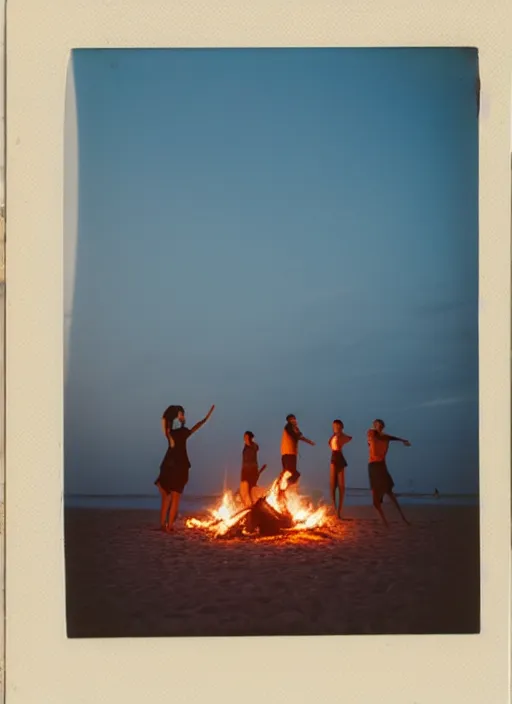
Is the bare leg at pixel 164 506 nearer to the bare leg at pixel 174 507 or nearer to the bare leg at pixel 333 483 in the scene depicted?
the bare leg at pixel 174 507

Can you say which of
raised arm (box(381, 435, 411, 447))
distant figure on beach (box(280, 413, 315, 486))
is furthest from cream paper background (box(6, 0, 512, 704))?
distant figure on beach (box(280, 413, 315, 486))

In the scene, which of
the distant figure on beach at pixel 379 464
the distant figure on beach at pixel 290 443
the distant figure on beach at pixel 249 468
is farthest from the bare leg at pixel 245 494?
the distant figure on beach at pixel 379 464

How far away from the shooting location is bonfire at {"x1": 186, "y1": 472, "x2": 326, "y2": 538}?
10.3 feet

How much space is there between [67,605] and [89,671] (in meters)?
0.30

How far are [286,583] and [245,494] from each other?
0.41 metres

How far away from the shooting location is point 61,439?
3.12 meters

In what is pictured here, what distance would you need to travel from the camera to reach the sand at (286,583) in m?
3.10

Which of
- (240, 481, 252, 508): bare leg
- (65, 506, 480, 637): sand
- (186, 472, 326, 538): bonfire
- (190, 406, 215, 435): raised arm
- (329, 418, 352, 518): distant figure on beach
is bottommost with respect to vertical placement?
(65, 506, 480, 637): sand

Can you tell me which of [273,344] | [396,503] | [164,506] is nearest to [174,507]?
[164,506]

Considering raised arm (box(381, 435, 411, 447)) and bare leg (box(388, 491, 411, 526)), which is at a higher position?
raised arm (box(381, 435, 411, 447))

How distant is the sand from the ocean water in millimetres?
29

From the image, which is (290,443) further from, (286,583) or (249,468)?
(286,583)

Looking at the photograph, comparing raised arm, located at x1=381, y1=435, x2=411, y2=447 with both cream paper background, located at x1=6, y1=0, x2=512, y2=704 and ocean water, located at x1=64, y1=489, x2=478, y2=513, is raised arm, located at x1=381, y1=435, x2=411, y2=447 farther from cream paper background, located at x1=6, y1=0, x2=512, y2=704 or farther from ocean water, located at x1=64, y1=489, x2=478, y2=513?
cream paper background, located at x1=6, y1=0, x2=512, y2=704

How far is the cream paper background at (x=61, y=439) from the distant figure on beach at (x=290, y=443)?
74 centimetres
